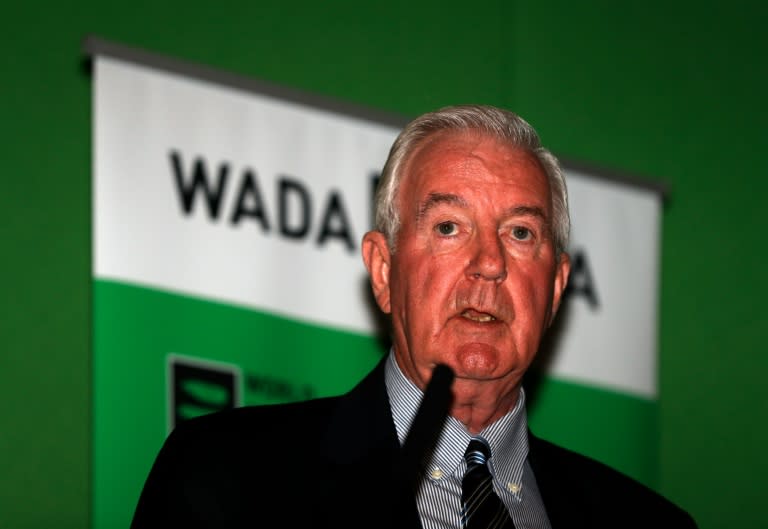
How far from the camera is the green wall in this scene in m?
3.00

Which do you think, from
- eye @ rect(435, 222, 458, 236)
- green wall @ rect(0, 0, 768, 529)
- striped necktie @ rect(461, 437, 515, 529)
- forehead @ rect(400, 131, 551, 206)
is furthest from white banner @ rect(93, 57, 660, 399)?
striped necktie @ rect(461, 437, 515, 529)

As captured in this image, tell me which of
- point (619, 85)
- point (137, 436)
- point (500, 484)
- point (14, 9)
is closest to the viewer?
point (500, 484)

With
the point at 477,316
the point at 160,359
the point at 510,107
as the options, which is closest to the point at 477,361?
the point at 477,316

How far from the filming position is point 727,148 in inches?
180

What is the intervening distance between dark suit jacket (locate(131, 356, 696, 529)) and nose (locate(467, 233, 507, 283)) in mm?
268

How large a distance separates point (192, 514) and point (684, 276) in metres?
3.12

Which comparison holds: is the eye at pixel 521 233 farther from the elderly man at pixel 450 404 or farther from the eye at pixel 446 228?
the eye at pixel 446 228

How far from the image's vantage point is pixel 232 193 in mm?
3057

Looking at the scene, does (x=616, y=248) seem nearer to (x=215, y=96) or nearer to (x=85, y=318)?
(x=215, y=96)

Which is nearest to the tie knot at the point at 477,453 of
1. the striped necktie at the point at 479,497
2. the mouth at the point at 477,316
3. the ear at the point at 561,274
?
the striped necktie at the point at 479,497

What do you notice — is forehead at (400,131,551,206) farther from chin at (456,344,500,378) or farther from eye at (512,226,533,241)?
chin at (456,344,500,378)

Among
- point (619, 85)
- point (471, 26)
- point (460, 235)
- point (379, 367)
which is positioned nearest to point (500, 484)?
point (379, 367)

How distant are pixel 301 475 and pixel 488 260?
0.48 metres

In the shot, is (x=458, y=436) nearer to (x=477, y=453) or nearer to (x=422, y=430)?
(x=477, y=453)
